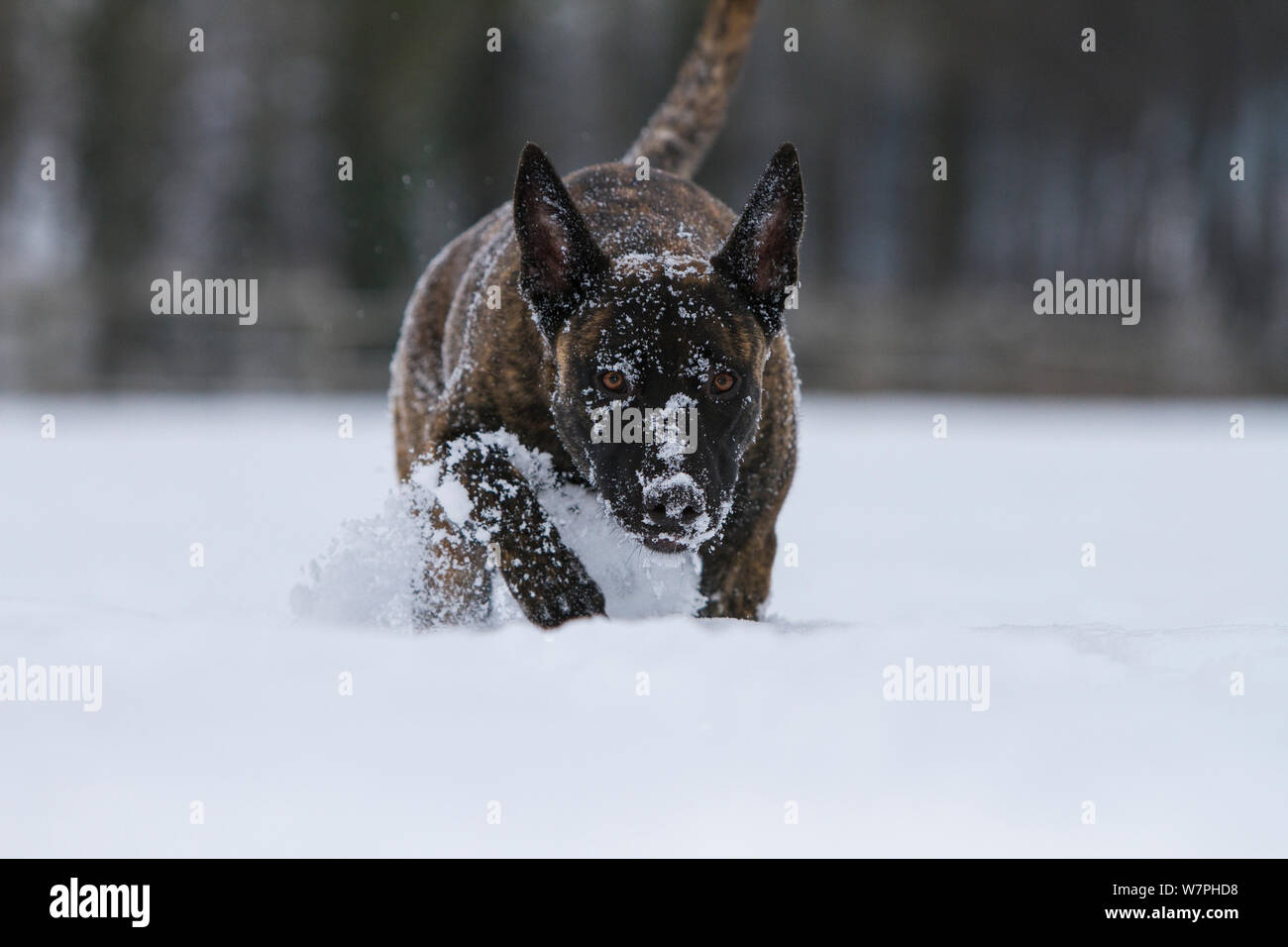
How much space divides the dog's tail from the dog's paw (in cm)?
259

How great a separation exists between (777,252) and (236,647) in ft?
7.38

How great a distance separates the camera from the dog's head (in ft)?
14.5

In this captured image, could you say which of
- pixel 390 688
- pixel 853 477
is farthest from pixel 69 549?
pixel 853 477

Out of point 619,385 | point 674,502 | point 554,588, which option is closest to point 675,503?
point 674,502

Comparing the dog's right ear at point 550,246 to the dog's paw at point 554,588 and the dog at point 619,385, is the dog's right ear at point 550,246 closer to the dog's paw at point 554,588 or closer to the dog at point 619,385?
the dog at point 619,385

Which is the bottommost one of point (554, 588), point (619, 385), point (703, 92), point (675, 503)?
point (554, 588)

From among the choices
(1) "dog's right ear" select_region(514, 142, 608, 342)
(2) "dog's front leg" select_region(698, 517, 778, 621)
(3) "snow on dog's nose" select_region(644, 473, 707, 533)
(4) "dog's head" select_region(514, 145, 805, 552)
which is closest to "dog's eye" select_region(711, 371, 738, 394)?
(4) "dog's head" select_region(514, 145, 805, 552)

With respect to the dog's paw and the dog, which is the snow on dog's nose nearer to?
the dog

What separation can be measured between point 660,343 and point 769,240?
0.65m

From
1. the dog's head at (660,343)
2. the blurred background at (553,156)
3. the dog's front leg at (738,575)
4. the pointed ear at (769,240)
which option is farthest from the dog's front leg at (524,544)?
the blurred background at (553,156)

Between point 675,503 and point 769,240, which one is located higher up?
point 769,240

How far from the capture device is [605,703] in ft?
11.7

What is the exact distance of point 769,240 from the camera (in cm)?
488

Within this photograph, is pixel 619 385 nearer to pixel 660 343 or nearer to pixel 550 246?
pixel 660 343
